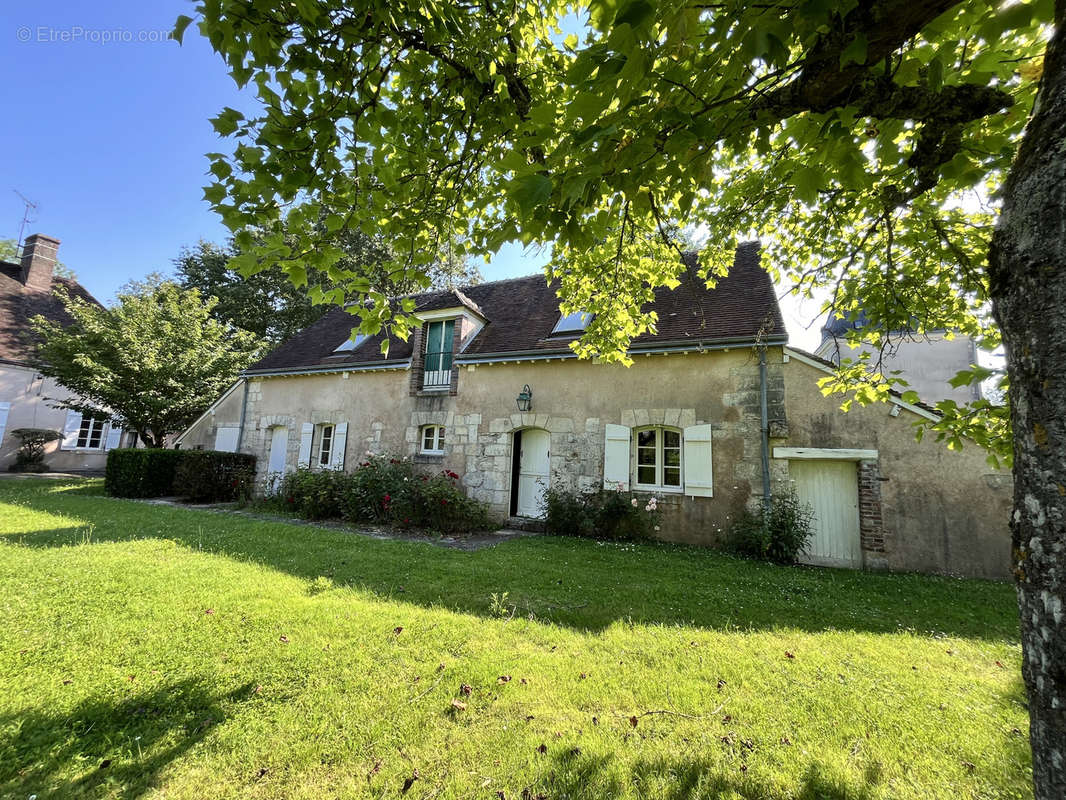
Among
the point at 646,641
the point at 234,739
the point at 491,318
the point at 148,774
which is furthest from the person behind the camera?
the point at 491,318

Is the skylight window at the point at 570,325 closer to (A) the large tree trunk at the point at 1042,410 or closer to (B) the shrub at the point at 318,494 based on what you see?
(B) the shrub at the point at 318,494

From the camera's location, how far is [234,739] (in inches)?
82.0

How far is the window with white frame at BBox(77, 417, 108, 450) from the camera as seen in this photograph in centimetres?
1653

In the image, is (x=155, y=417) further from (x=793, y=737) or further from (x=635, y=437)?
(x=793, y=737)

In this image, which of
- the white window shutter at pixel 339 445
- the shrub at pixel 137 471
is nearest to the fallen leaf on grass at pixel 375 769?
the white window shutter at pixel 339 445

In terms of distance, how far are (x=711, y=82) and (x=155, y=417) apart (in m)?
16.7

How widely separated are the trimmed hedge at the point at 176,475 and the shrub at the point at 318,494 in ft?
5.33

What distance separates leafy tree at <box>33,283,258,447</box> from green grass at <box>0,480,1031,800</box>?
977 centimetres

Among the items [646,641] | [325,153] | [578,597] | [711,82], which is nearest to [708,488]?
[578,597]

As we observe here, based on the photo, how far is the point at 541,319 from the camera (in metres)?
10.1

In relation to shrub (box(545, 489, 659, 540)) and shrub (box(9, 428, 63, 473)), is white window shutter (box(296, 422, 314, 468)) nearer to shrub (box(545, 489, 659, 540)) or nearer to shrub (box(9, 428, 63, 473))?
shrub (box(545, 489, 659, 540))

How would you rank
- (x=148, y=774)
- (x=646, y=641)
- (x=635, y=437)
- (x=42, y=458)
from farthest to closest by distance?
(x=42, y=458) → (x=635, y=437) → (x=646, y=641) → (x=148, y=774)

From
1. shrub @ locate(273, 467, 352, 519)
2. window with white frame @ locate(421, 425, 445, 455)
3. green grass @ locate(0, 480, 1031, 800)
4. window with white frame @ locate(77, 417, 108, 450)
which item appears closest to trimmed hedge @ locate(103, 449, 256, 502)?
shrub @ locate(273, 467, 352, 519)

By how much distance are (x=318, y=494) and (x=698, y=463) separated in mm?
7555
